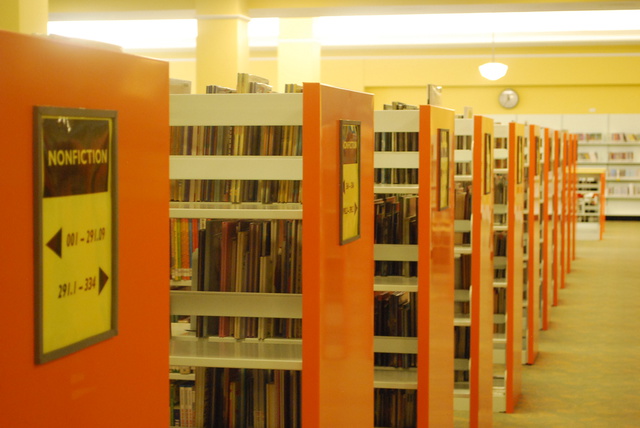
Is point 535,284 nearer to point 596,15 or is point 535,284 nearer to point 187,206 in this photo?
point 187,206

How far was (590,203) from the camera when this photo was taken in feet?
52.6

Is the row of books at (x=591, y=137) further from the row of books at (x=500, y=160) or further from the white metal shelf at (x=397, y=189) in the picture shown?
the white metal shelf at (x=397, y=189)

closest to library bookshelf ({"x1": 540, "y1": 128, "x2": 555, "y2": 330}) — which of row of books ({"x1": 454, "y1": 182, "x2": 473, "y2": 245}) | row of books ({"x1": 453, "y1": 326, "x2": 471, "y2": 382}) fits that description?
row of books ({"x1": 454, "y1": 182, "x2": 473, "y2": 245})

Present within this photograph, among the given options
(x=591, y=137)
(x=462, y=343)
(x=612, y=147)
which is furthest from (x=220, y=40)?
(x=612, y=147)

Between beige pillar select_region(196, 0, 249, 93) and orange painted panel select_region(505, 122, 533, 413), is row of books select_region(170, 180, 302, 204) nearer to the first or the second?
orange painted panel select_region(505, 122, 533, 413)

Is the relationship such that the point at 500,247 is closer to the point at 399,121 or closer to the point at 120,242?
the point at 399,121

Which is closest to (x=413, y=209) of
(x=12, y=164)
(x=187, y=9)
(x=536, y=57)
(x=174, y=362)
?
(x=174, y=362)

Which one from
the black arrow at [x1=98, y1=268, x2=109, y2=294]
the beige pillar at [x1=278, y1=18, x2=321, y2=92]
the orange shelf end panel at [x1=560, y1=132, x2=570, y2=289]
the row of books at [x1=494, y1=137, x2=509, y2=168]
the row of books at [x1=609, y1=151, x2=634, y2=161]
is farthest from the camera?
the row of books at [x1=609, y1=151, x2=634, y2=161]

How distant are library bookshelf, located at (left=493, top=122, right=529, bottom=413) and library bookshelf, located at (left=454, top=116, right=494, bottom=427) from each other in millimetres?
301

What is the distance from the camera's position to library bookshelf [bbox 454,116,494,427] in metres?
4.18

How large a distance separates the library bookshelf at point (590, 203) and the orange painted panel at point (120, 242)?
14.1 m

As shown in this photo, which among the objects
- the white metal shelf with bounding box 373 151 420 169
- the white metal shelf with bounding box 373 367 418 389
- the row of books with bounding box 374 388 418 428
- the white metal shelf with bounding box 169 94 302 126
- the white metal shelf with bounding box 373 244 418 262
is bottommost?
the row of books with bounding box 374 388 418 428

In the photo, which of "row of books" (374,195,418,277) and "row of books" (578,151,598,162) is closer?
"row of books" (374,195,418,277)

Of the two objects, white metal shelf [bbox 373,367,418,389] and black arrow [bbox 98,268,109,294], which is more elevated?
black arrow [bbox 98,268,109,294]
